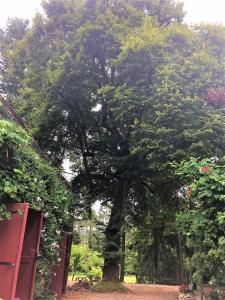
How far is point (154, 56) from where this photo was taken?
14.4 meters

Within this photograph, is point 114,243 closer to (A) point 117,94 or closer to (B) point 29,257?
(A) point 117,94

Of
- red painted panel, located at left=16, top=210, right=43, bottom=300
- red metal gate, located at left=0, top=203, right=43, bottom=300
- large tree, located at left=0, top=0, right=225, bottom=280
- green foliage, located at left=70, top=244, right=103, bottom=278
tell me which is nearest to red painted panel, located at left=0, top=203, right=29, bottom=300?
red metal gate, located at left=0, top=203, right=43, bottom=300

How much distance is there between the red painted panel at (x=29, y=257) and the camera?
7705 mm

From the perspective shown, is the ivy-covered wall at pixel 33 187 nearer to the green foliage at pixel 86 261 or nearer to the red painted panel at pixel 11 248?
the red painted panel at pixel 11 248

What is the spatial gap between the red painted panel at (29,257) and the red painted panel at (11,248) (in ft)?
4.02

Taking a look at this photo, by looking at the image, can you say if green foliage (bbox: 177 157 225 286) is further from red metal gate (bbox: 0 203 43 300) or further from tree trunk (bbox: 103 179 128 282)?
tree trunk (bbox: 103 179 128 282)

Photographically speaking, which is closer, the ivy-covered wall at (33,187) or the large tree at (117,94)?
the ivy-covered wall at (33,187)

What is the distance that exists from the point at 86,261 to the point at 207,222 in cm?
1050

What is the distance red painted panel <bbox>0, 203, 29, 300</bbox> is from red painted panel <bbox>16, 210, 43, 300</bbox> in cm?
123

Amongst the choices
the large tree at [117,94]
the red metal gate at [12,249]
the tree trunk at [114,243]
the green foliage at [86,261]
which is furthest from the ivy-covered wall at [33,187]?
the green foliage at [86,261]

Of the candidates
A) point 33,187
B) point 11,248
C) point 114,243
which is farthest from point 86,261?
point 11,248

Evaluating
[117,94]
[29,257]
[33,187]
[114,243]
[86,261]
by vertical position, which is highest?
[117,94]

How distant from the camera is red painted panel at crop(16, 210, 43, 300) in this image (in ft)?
25.3

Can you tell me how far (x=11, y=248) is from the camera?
6551 millimetres
